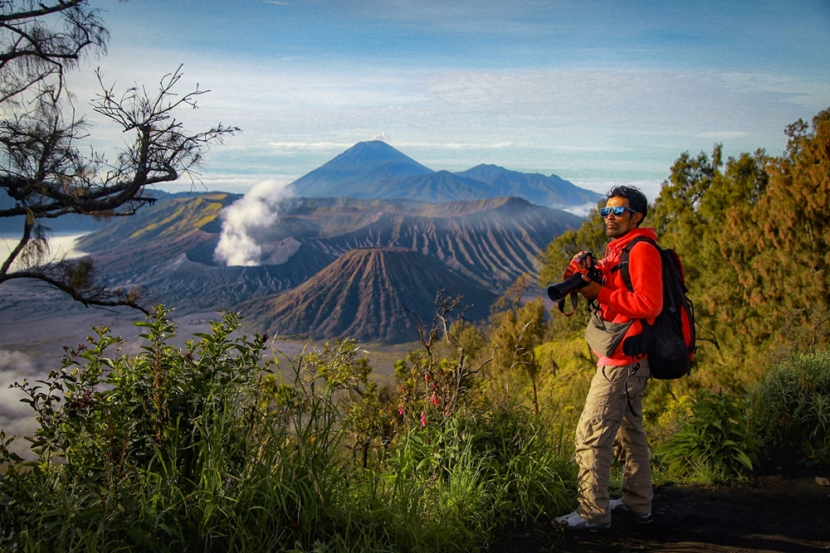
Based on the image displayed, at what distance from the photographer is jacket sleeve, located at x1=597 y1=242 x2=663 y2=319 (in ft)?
8.38

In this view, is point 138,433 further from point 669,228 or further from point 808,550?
point 669,228

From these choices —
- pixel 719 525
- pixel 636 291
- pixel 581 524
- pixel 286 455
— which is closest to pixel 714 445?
pixel 719 525

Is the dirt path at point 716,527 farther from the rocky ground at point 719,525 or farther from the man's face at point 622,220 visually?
the man's face at point 622,220

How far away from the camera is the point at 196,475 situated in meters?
2.23

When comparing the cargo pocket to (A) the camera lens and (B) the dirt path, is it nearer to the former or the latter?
(B) the dirt path

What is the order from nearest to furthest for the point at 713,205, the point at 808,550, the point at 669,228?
the point at 808,550 < the point at 713,205 < the point at 669,228

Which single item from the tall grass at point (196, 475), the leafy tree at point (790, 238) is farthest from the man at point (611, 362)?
the leafy tree at point (790, 238)

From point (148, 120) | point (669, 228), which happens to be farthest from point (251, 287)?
point (148, 120)

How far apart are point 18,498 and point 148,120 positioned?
7.98 meters

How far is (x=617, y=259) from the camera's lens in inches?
107

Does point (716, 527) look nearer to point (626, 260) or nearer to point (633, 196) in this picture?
point (626, 260)

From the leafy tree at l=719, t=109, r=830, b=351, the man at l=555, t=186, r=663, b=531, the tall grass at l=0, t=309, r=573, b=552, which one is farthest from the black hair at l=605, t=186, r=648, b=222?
the leafy tree at l=719, t=109, r=830, b=351

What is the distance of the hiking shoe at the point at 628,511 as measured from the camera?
114 inches

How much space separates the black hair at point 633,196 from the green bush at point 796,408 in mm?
2313
